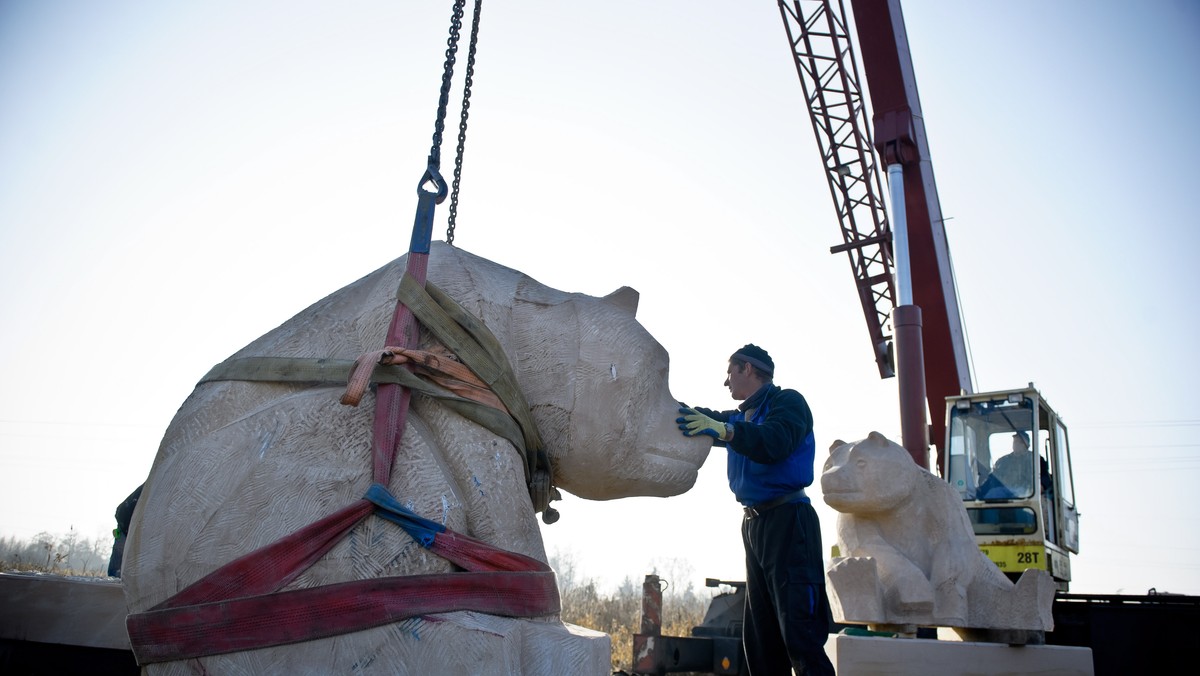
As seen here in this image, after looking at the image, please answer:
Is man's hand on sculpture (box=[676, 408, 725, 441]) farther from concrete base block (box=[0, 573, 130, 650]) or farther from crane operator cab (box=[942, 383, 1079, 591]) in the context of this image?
crane operator cab (box=[942, 383, 1079, 591])

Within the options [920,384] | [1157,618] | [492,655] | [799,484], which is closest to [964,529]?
[799,484]

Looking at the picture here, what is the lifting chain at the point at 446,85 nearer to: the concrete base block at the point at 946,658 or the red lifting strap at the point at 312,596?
the red lifting strap at the point at 312,596

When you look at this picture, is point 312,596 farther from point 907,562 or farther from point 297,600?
point 907,562

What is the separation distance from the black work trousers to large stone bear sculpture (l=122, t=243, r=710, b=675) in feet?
4.52

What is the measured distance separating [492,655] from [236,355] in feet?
2.87

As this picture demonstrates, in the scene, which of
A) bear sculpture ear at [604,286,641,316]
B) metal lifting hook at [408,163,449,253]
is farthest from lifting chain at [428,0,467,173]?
bear sculpture ear at [604,286,641,316]

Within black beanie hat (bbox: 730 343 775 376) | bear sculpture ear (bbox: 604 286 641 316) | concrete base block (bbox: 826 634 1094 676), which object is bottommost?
concrete base block (bbox: 826 634 1094 676)

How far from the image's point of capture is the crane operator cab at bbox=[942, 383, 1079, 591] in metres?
7.58

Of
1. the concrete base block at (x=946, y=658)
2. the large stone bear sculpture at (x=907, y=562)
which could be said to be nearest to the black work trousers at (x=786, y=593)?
the concrete base block at (x=946, y=658)

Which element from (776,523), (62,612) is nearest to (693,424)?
(776,523)

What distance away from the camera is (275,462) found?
154 centimetres

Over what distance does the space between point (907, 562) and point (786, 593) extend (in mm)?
1705

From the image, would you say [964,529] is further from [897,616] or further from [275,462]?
[275,462]

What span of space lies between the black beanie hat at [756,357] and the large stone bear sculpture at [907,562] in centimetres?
124
